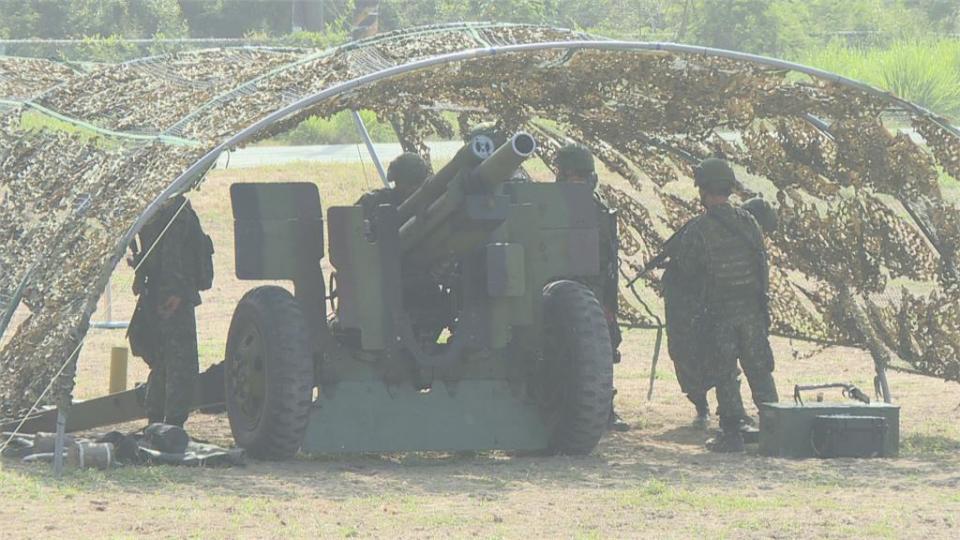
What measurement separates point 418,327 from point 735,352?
199cm

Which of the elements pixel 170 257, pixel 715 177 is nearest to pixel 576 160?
pixel 715 177

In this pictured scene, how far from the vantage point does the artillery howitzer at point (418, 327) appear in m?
11.7

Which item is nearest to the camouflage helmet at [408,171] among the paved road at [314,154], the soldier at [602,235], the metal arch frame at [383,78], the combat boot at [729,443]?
the metal arch frame at [383,78]

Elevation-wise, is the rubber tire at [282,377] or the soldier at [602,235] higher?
the soldier at [602,235]

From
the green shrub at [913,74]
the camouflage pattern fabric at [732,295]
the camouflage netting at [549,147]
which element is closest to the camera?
the camouflage netting at [549,147]

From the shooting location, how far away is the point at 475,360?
1216cm

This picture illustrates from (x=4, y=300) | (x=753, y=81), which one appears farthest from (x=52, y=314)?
(x=753, y=81)

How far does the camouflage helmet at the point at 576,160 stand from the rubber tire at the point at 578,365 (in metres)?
1.36

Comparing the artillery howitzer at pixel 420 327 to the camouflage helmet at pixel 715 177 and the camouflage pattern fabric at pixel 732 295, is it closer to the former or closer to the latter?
the camouflage pattern fabric at pixel 732 295

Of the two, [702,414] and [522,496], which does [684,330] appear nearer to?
[702,414]

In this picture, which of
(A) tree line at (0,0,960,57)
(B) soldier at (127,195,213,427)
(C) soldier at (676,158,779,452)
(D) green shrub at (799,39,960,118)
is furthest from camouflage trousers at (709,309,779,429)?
(A) tree line at (0,0,960,57)

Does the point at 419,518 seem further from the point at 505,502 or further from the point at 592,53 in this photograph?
the point at 592,53

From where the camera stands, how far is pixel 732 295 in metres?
12.6

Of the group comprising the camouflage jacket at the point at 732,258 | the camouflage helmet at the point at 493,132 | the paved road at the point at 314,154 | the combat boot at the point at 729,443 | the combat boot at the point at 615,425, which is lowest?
the combat boot at the point at 729,443
